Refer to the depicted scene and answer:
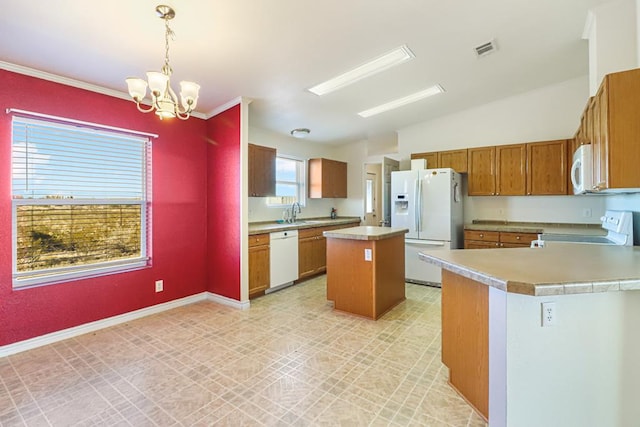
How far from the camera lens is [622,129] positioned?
5.96 ft

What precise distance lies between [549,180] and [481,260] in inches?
133

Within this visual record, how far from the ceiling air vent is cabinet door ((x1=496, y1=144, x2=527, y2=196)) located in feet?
6.14

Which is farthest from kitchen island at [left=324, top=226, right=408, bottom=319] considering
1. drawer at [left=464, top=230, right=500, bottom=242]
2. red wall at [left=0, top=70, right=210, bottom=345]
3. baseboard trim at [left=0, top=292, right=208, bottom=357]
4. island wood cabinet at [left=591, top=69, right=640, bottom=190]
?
island wood cabinet at [left=591, top=69, right=640, bottom=190]

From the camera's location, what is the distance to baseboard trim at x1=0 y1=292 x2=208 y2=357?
2607mm

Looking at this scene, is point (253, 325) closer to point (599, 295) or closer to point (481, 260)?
point (481, 260)

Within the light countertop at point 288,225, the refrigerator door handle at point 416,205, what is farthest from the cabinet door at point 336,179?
the refrigerator door handle at point 416,205

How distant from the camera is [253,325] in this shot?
3201mm

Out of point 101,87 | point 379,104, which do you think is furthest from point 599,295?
point 101,87

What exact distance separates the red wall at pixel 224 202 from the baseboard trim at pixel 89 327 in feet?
1.44

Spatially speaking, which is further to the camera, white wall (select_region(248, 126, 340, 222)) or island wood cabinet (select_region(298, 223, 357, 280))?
white wall (select_region(248, 126, 340, 222))

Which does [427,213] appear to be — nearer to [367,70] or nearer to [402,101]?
[402,101]

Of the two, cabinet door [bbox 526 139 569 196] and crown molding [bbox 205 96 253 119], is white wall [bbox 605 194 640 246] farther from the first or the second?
crown molding [bbox 205 96 253 119]

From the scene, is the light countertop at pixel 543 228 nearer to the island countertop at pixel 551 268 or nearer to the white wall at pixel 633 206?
the white wall at pixel 633 206

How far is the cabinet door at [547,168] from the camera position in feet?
13.5
